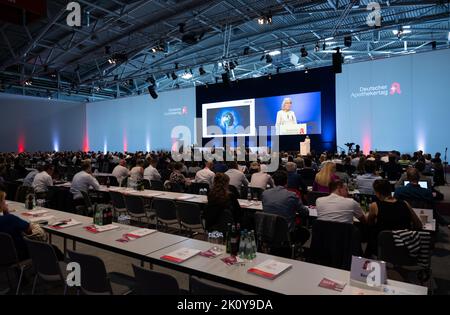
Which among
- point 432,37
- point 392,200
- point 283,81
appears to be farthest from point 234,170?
point 432,37

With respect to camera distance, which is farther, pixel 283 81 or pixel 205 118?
pixel 205 118

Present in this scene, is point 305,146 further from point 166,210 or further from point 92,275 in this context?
point 92,275

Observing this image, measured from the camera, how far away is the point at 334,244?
2980 mm

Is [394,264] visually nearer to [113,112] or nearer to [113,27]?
[113,27]

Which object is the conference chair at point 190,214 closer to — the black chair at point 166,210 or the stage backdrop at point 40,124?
the black chair at point 166,210

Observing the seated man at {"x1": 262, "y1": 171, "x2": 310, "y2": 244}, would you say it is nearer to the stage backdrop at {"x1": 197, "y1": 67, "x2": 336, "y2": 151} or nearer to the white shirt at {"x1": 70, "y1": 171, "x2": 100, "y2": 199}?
the white shirt at {"x1": 70, "y1": 171, "x2": 100, "y2": 199}

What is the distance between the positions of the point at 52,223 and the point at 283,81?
14615 mm

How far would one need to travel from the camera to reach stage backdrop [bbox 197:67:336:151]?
1508 cm

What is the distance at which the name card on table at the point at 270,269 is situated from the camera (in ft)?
7.14

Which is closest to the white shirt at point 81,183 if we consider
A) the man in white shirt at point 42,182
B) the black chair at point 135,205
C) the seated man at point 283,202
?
the man in white shirt at point 42,182

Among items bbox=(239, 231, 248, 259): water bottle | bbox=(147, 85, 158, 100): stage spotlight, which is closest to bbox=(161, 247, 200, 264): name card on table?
bbox=(239, 231, 248, 259): water bottle

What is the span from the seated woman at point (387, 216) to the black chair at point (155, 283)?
7.80 ft

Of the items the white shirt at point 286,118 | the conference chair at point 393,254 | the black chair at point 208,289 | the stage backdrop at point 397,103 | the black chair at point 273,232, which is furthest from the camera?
the white shirt at point 286,118
